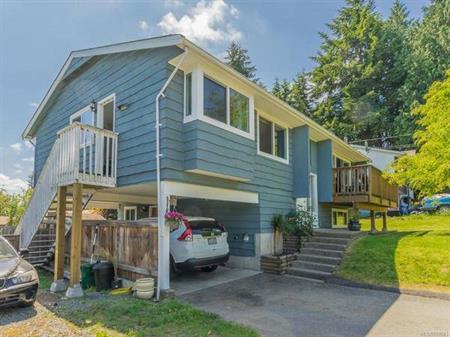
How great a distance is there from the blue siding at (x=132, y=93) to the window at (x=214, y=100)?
1002 millimetres

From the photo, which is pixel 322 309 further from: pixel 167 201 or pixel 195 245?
pixel 167 201

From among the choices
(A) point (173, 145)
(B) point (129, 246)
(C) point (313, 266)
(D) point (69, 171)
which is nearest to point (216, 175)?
(A) point (173, 145)

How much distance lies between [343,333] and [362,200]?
7937 mm

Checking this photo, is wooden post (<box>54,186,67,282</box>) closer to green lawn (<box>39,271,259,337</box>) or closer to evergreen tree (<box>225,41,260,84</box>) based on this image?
green lawn (<box>39,271,259,337</box>)

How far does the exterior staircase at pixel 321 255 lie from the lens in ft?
28.7

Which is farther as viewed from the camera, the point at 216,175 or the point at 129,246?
the point at 216,175

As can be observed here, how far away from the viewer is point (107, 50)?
29.1 feet

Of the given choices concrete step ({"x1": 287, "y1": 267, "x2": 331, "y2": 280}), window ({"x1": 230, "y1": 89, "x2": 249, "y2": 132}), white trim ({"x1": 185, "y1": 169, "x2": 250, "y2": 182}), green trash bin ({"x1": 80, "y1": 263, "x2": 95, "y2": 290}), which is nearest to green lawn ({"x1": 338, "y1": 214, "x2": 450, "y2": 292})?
concrete step ({"x1": 287, "y1": 267, "x2": 331, "y2": 280})

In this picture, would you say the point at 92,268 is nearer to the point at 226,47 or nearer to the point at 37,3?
the point at 37,3

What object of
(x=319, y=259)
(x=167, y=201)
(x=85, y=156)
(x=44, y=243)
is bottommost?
(x=319, y=259)

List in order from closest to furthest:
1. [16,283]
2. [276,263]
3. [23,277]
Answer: [16,283]
[23,277]
[276,263]

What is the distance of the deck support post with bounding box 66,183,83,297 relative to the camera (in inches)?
271

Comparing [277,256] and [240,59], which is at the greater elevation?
[240,59]

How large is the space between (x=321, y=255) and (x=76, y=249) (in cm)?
668
